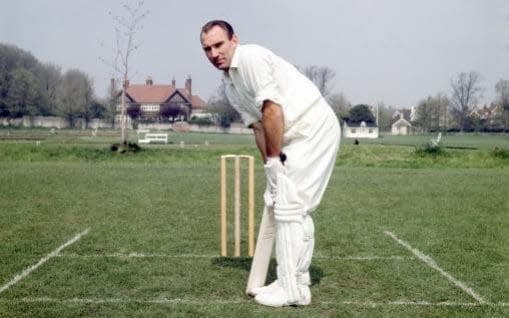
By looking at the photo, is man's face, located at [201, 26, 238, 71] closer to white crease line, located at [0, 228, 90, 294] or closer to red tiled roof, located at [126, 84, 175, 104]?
white crease line, located at [0, 228, 90, 294]

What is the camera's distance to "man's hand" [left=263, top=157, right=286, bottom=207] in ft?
16.9

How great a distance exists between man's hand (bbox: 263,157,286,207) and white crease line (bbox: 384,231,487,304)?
2215 mm

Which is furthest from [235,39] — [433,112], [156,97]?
[156,97]

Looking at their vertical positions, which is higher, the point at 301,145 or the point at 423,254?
the point at 301,145

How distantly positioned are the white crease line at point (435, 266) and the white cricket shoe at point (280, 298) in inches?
66.8

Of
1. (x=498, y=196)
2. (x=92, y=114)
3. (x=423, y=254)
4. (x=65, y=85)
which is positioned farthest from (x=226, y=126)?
(x=423, y=254)

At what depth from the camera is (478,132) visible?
4018 inches

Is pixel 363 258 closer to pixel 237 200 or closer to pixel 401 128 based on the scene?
pixel 237 200

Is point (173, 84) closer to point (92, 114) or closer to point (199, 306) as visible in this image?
point (92, 114)

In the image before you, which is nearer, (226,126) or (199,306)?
(199,306)

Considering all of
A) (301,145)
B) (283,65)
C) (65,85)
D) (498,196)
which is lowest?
(498,196)

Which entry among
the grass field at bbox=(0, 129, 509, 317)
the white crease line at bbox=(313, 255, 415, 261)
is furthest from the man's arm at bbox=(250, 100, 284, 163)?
the white crease line at bbox=(313, 255, 415, 261)

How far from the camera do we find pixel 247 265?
7.01 m

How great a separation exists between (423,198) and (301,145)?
10.9m
